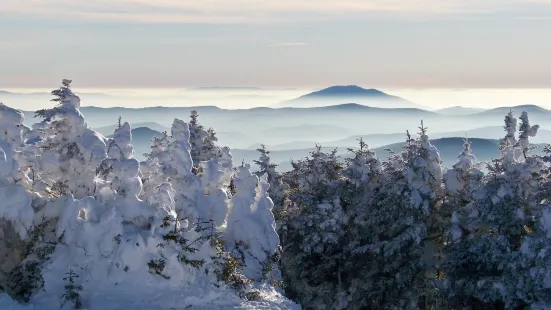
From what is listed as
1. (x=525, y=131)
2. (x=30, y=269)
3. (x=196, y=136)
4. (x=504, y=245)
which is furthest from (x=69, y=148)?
(x=525, y=131)

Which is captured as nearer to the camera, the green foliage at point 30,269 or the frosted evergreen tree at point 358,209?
the green foliage at point 30,269

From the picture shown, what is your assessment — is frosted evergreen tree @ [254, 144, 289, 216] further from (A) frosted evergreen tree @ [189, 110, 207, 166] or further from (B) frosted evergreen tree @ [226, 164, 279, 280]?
(B) frosted evergreen tree @ [226, 164, 279, 280]

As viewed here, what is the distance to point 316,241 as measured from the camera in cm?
3459

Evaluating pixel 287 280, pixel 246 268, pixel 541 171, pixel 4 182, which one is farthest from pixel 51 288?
pixel 541 171

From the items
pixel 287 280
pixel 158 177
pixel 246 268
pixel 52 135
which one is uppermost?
pixel 52 135

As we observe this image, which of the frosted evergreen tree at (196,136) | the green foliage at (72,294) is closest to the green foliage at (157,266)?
the green foliage at (72,294)

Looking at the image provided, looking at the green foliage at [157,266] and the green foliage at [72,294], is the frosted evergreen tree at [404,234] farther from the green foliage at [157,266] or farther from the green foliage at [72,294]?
the green foliage at [72,294]

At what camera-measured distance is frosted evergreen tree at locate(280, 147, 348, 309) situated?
35000mm

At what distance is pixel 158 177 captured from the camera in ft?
80.1

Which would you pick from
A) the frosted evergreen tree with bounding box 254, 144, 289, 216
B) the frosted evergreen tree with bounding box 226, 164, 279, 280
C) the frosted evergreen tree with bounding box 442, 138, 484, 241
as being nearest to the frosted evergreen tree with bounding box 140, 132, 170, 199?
the frosted evergreen tree with bounding box 226, 164, 279, 280

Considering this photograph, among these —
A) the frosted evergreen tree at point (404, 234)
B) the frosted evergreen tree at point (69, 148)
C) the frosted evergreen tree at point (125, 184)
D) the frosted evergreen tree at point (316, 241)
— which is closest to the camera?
the frosted evergreen tree at point (125, 184)

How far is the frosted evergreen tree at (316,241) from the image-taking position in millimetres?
35000

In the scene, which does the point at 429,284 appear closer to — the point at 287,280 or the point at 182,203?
the point at 287,280

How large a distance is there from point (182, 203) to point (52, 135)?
5.11 metres
